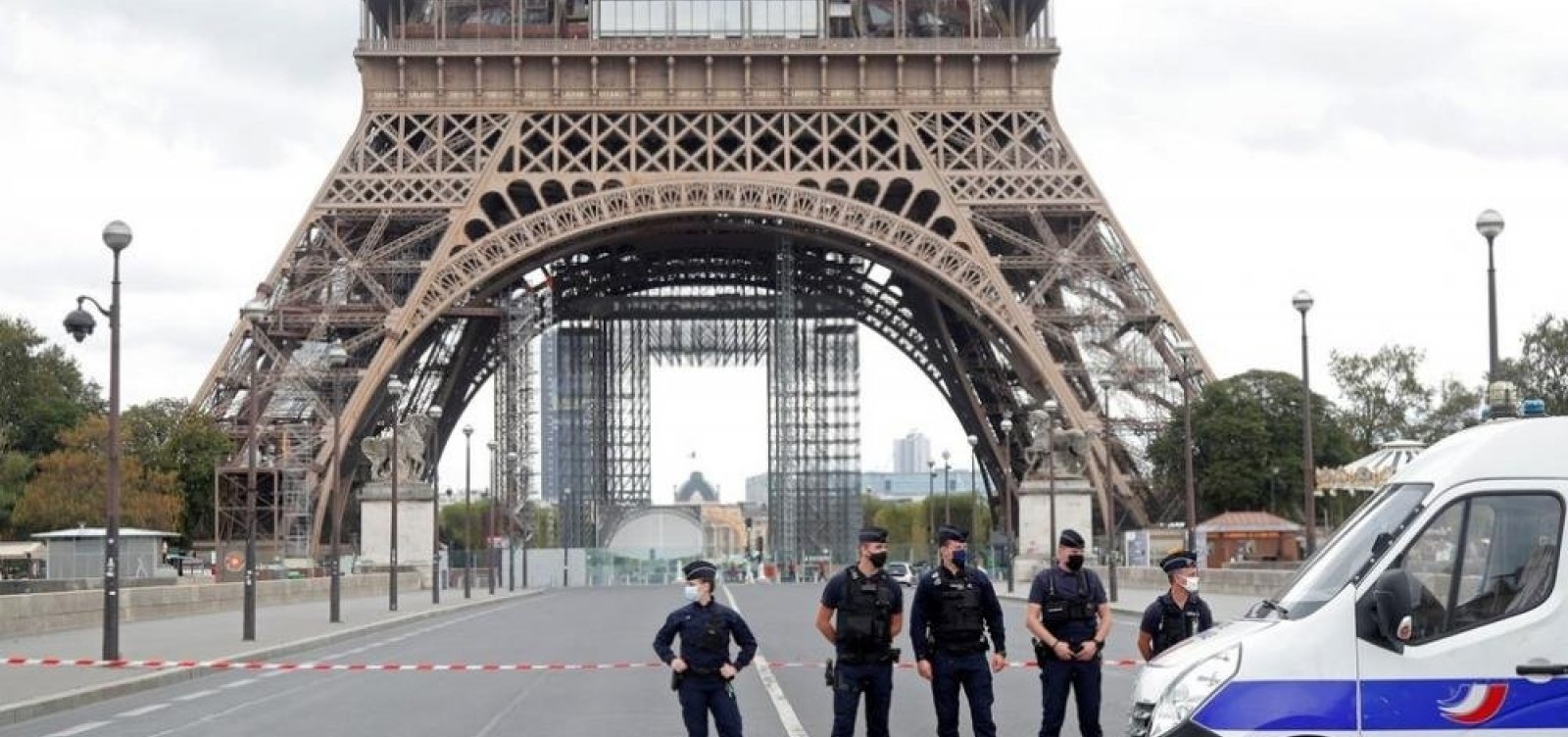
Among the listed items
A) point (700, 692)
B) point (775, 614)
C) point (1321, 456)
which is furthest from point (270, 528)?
point (700, 692)

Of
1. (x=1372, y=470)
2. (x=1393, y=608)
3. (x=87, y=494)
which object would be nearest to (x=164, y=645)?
(x=1393, y=608)

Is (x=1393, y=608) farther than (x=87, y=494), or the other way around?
(x=87, y=494)

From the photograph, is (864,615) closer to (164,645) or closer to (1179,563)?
(1179,563)

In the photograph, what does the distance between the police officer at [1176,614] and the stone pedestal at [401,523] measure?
171ft

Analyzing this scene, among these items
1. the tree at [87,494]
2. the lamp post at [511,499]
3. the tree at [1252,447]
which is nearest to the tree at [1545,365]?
the tree at [1252,447]

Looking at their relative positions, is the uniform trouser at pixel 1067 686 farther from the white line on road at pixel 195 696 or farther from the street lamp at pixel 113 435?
the street lamp at pixel 113 435

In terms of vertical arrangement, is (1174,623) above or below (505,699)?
above

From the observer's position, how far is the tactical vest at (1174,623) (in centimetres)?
1395

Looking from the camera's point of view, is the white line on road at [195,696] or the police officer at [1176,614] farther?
the white line on road at [195,696]

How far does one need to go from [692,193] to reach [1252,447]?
967 inches

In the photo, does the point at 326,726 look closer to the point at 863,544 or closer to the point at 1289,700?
the point at 863,544

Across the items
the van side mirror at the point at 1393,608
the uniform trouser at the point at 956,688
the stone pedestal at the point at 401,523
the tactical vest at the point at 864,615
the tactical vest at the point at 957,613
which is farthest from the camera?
the stone pedestal at the point at 401,523

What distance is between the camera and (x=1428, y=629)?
35.1 ft

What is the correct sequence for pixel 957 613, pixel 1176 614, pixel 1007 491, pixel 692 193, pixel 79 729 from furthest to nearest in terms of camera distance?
pixel 1007 491 → pixel 692 193 → pixel 79 729 → pixel 1176 614 → pixel 957 613
